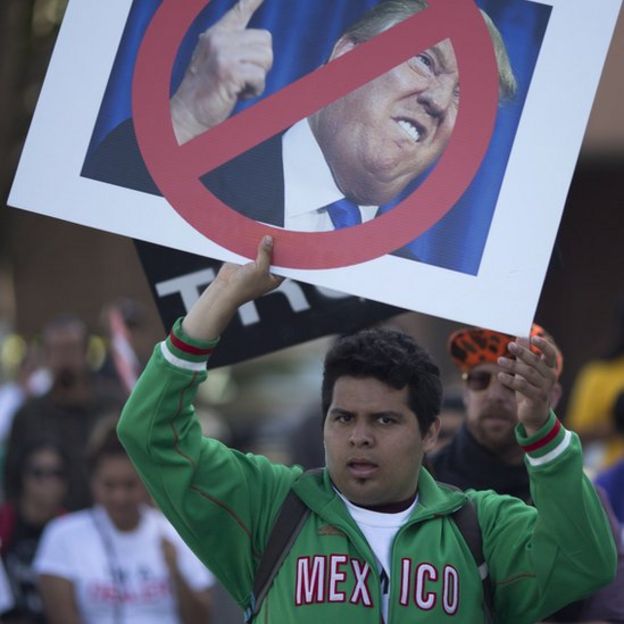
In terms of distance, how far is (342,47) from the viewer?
3887 millimetres

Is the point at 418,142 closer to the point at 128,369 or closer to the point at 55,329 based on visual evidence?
the point at 128,369

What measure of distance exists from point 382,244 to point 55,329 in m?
6.63

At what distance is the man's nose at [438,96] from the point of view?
383 centimetres

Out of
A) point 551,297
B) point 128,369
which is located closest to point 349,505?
point 128,369

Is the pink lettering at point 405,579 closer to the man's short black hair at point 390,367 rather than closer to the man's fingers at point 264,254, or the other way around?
Answer: the man's short black hair at point 390,367

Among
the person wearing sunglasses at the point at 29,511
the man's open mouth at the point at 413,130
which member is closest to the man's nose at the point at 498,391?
the man's open mouth at the point at 413,130

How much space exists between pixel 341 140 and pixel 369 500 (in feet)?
2.85

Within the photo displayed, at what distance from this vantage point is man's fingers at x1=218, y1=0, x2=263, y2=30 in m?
3.95

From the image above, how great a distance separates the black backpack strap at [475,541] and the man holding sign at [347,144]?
764mm

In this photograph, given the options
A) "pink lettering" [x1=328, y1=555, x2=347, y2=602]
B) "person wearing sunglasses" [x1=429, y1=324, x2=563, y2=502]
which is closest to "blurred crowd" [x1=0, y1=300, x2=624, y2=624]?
"person wearing sunglasses" [x1=429, y1=324, x2=563, y2=502]

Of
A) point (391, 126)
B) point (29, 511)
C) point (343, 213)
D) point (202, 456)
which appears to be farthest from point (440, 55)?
point (29, 511)

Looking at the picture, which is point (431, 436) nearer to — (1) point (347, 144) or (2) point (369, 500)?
(2) point (369, 500)

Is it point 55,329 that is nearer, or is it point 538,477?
point 538,477

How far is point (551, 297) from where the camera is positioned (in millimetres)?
17281
